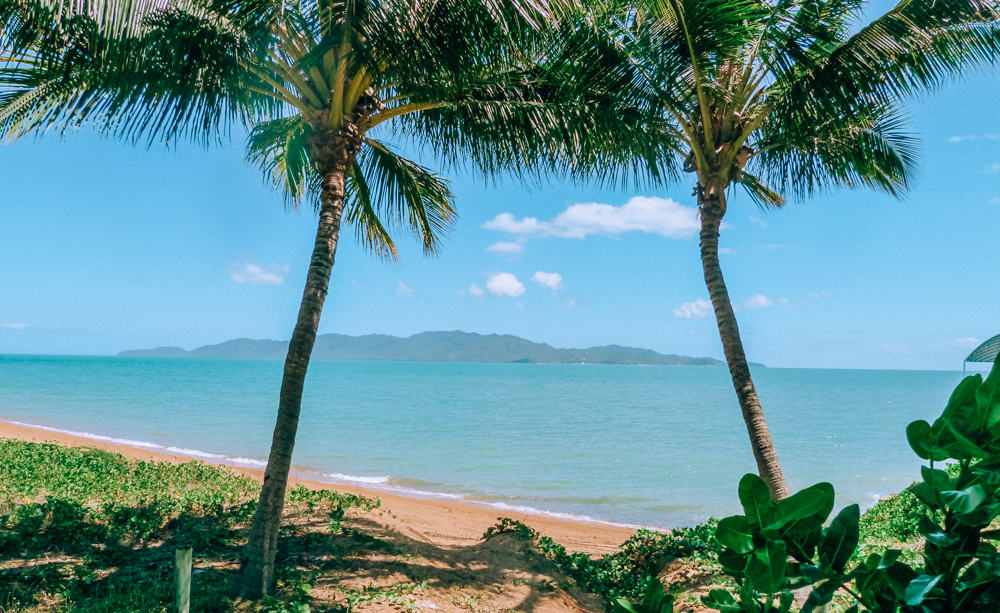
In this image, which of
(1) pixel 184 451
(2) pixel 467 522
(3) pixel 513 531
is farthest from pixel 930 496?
(1) pixel 184 451

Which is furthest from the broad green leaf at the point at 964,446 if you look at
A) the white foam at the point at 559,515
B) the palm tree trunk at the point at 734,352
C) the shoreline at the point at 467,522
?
the white foam at the point at 559,515

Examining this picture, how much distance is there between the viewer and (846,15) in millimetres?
6430

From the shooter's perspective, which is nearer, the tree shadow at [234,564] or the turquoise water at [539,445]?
the tree shadow at [234,564]

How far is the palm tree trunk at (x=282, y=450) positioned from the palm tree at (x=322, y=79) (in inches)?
0.5

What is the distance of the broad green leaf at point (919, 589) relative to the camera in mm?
601

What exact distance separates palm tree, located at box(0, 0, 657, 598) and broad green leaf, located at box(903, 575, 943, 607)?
4.74 metres

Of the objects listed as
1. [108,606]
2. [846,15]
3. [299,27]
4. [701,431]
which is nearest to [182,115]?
[299,27]

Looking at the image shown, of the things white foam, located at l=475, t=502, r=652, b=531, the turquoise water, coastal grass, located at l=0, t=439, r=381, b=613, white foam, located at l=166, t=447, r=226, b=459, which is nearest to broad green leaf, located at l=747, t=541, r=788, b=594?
coastal grass, located at l=0, t=439, r=381, b=613

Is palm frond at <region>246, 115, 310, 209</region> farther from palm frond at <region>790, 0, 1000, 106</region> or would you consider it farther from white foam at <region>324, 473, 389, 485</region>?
white foam at <region>324, 473, 389, 485</region>

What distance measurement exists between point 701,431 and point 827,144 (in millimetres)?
22754

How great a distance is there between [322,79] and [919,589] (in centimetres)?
575

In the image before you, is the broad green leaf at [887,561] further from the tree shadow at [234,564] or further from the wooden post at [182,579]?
the tree shadow at [234,564]

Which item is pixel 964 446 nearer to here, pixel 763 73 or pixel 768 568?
pixel 768 568

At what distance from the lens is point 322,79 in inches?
215
